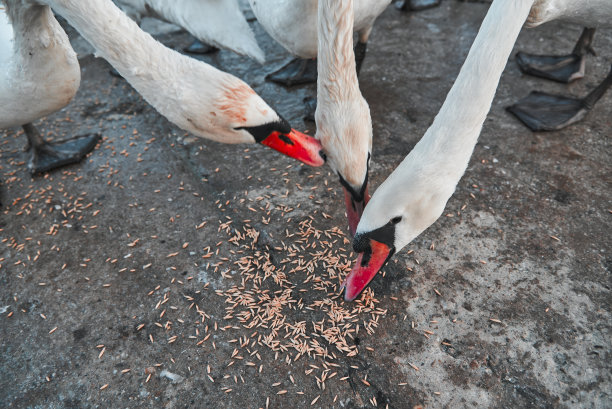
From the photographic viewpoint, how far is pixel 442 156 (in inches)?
83.4

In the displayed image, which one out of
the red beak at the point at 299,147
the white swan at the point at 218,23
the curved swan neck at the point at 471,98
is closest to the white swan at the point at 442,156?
the curved swan neck at the point at 471,98

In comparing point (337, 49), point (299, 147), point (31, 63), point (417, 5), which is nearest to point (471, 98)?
point (337, 49)

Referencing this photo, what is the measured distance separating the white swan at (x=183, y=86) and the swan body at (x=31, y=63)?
60 centimetres

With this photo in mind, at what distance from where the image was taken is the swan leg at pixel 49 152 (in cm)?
365

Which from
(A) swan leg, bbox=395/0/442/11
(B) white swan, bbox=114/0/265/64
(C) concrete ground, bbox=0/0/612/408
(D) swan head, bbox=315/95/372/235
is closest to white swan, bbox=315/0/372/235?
(D) swan head, bbox=315/95/372/235

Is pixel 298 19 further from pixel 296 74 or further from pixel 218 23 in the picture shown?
pixel 296 74

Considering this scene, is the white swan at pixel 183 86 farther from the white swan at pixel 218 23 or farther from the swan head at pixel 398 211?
the white swan at pixel 218 23

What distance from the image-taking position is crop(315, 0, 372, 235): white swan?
7.93ft

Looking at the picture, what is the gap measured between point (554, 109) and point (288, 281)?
117 inches

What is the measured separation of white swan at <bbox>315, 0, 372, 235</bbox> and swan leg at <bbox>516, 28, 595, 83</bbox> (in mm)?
2989

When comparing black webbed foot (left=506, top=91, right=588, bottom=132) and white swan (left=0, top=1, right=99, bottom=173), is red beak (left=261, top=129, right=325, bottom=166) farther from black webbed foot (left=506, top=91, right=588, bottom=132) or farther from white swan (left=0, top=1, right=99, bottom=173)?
black webbed foot (left=506, top=91, right=588, bottom=132)

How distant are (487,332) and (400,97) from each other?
102 inches

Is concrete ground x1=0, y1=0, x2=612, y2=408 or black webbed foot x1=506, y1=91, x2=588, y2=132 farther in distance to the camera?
black webbed foot x1=506, y1=91, x2=588, y2=132

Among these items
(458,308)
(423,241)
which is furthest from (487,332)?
(423,241)
